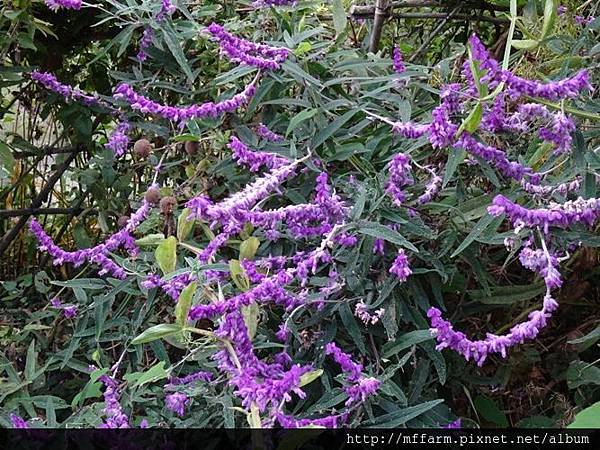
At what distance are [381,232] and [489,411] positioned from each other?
1.12 feet

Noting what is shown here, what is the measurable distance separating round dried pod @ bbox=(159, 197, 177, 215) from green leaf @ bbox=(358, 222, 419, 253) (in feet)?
1.05

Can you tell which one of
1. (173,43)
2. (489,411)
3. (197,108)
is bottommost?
(489,411)

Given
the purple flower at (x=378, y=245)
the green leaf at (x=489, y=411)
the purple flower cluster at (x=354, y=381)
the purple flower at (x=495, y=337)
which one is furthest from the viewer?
the green leaf at (x=489, y=411)

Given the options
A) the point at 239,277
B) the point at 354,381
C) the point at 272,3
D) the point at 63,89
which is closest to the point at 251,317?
the point at 239,277

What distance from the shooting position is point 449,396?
1049 mm

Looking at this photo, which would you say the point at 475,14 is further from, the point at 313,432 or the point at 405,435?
the point at 313,432

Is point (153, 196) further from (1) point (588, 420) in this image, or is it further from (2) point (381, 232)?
(1) point (588, 420)

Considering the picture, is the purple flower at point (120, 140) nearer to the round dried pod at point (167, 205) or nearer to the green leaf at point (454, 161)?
the round dried pod at point (167, 205)

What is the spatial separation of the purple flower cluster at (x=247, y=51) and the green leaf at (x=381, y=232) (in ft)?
0.89

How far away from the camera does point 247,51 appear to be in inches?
39.6

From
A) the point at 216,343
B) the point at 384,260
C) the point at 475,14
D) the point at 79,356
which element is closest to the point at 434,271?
the point at 384,260

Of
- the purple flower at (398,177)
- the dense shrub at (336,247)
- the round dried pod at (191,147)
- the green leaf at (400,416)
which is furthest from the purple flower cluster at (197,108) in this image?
the green leaf at (400,416)

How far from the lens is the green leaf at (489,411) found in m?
1.04

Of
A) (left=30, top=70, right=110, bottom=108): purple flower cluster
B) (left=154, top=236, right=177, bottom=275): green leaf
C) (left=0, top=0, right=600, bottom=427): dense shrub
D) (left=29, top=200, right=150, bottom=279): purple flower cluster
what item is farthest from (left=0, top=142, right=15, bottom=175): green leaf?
(left=154, top=236, right=177, bottom=275): green leaf
